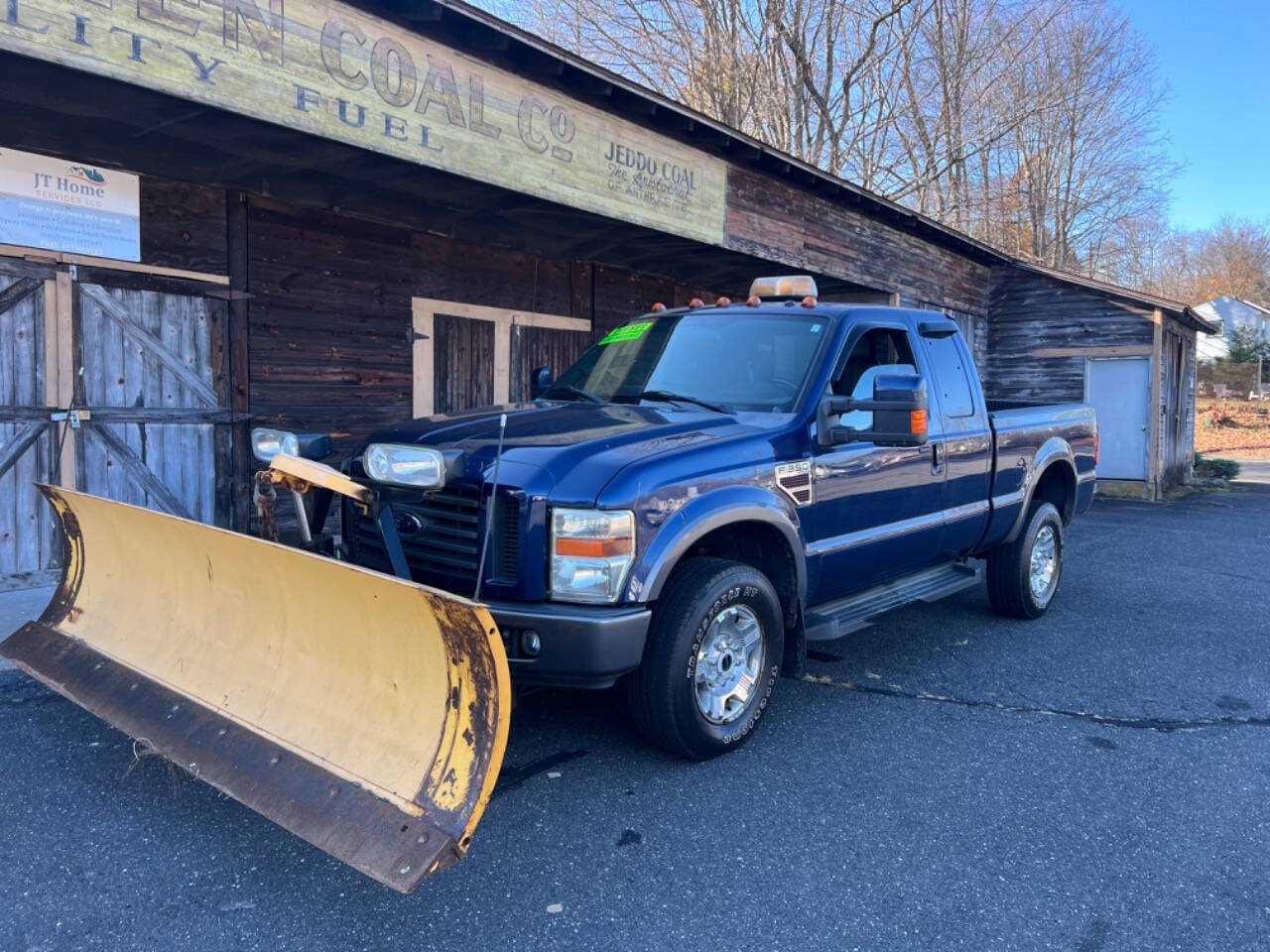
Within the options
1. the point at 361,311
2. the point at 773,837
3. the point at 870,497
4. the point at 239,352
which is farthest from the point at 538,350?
the point at 773,837

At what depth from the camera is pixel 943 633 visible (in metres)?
6.09

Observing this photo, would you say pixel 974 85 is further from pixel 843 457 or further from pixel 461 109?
pixel 843 457

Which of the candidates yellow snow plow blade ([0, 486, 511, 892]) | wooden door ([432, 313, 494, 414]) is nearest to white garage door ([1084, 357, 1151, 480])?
wooden door ([432, 313, 494, 414])

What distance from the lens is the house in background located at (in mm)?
52656

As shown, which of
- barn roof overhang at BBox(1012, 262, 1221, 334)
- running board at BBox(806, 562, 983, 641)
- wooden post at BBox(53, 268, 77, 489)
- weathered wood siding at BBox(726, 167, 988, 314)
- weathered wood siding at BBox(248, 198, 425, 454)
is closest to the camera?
running board at BBox(806, 562, 983, 641)

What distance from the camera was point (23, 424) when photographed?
20.6 feet

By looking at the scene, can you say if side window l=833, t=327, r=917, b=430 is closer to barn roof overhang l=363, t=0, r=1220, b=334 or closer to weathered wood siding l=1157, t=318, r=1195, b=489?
barn roof overhang l=363, t=0, r=1220, b=334

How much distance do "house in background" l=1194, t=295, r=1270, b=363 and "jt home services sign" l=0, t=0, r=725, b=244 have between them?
54.3 meters

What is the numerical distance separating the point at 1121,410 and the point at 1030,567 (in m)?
10.8

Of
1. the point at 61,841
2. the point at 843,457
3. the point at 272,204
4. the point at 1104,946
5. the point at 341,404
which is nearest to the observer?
the point at 1104,946

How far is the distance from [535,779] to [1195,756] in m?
2.96

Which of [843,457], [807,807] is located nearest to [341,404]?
[843,457]

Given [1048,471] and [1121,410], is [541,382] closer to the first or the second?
[1048,471]

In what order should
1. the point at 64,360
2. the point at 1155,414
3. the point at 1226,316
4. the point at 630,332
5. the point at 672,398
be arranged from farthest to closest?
1. the point at 1226,316
2. the point at 1155,414
3. the point at 64,360
4. the point at 630,332
5. the point at 672,398
